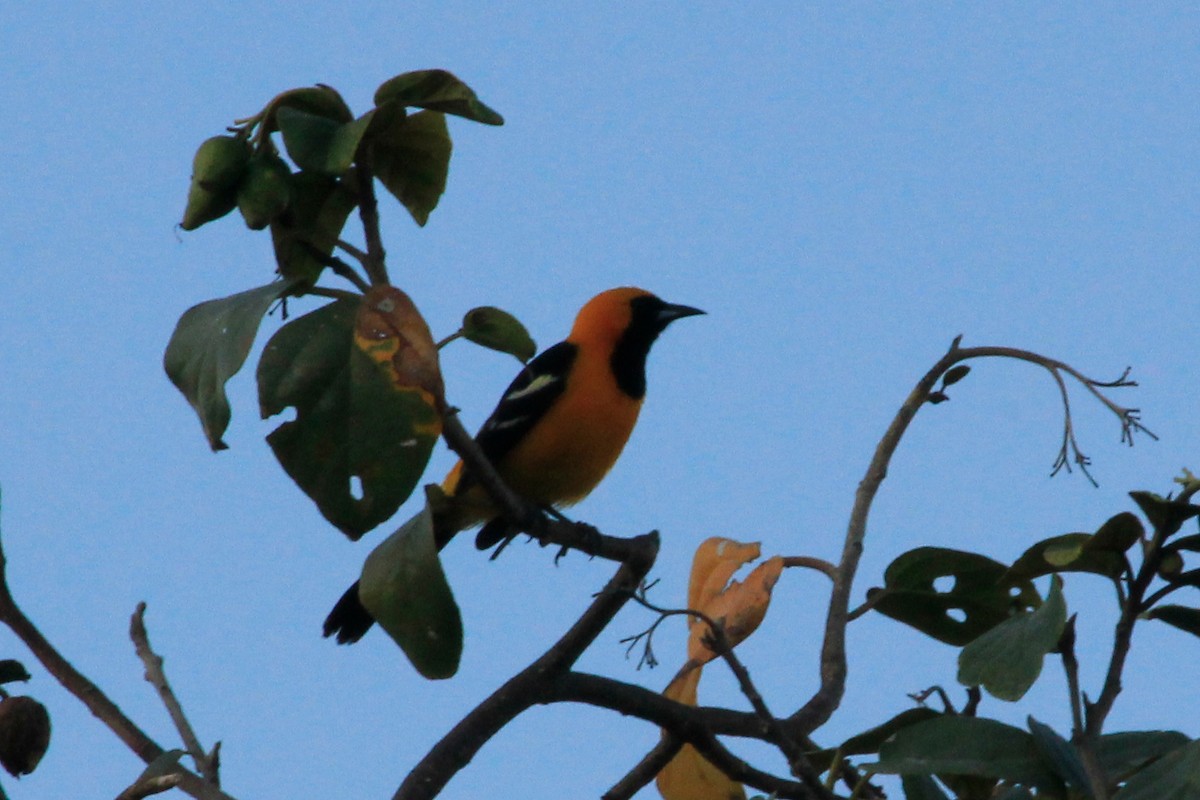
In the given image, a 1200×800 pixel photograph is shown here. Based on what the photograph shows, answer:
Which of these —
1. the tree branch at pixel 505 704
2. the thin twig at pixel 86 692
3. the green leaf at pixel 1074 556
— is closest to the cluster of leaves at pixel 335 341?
the tree branch at pixel 505 704

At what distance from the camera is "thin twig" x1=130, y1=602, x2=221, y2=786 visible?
1.96 metres

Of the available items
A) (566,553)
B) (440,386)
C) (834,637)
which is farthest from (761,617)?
(566,553)

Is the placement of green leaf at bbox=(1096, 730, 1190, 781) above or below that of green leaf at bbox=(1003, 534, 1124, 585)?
below

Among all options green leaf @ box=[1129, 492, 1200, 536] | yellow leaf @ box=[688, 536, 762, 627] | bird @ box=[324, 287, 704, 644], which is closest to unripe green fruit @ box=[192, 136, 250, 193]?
yellow leaf @ box=[688, 536, 762, 627]

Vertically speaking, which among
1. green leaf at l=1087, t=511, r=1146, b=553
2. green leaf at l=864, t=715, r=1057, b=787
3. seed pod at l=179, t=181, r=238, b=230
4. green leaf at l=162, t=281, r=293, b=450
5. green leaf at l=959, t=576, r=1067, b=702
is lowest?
green leaf at l=864, t=715, r=1057, b=787

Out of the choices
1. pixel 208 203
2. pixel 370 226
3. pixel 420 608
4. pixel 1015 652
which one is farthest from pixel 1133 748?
pixel 208 203

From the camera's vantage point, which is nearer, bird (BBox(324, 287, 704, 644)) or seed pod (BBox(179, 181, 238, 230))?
seed pod (BBox(179, 181, 238, 230))

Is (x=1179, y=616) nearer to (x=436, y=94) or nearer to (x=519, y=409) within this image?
(x=436, y=94)

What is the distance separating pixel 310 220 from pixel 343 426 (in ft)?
1.37

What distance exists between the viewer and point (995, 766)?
6.38 feet

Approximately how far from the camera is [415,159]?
2334 mm

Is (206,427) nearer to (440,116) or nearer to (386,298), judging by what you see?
(386,298)

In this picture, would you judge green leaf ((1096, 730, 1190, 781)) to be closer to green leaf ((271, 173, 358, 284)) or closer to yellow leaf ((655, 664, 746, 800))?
yellow leaf ((655, 664, 746, 800))

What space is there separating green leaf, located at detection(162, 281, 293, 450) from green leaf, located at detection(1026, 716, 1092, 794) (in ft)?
4.13
